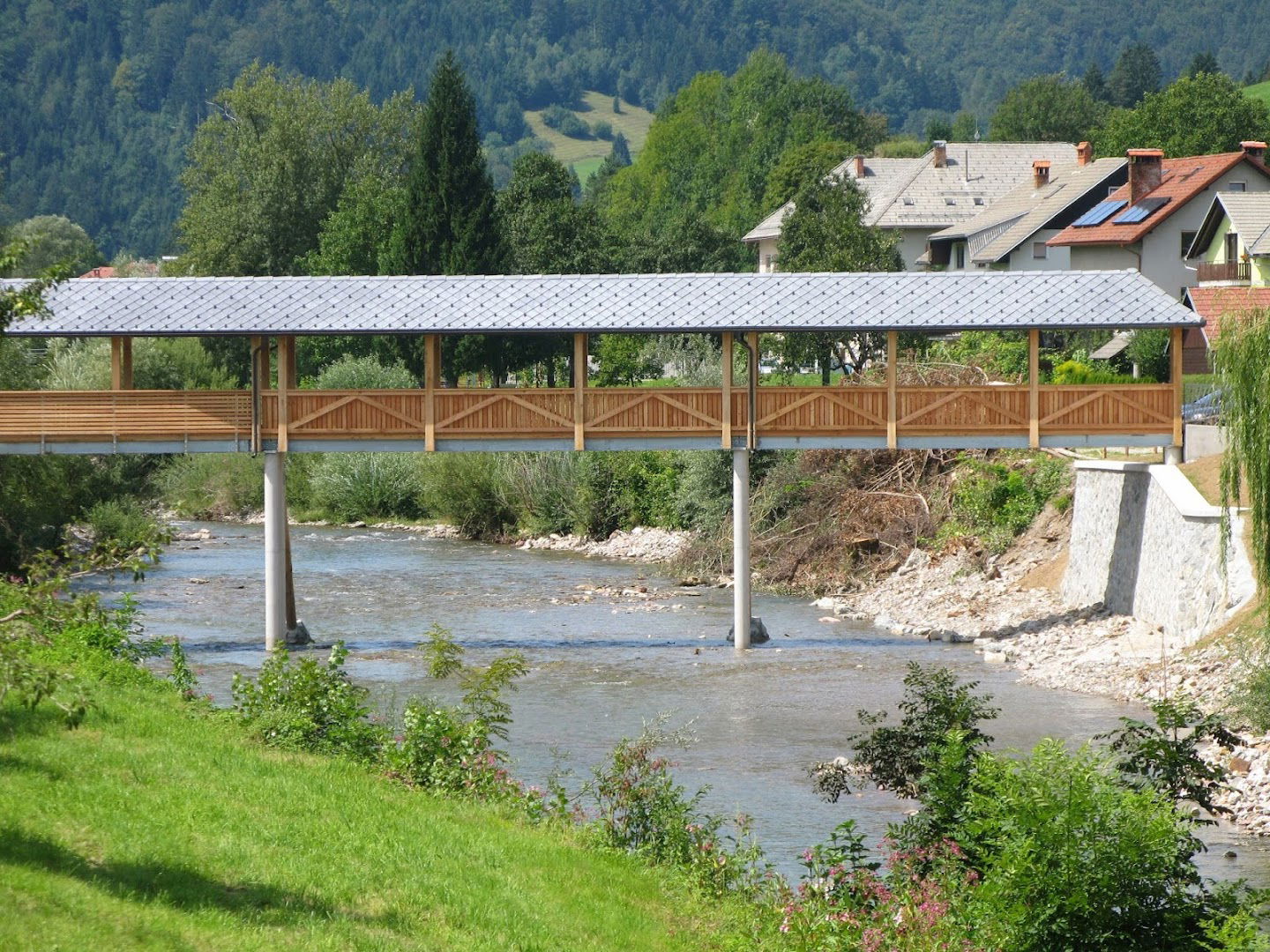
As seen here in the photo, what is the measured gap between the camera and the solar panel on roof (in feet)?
190

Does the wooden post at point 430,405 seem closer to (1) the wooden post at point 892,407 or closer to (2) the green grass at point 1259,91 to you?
(1) the wooden post at point 892,407

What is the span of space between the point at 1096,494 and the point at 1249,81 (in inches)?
5150

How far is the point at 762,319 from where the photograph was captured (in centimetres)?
2548

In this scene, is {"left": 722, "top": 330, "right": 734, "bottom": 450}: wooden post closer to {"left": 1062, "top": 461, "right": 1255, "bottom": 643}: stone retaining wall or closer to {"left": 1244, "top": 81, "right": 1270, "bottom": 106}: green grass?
{"left": 1062, "top": 461, "right": 1255, "bottom": 643}: stone retaining wall

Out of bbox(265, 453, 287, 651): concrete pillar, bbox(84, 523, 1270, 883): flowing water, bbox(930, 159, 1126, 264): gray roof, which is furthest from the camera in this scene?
bbox(930, 159, 1126, 264): gray roof

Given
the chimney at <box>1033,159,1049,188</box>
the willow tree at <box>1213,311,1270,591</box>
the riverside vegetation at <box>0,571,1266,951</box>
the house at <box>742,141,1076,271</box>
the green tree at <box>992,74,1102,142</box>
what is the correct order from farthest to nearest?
the green tree at <box>992,74,1102,142</box>
the house at <box>742,141,1076,271</box>
the chimney at <box>1033,159,1049,188</box>
the willow tree at <box>1213,311,1270,591</box>
the riverside vegetation at <box>0,571,1266,951</box>

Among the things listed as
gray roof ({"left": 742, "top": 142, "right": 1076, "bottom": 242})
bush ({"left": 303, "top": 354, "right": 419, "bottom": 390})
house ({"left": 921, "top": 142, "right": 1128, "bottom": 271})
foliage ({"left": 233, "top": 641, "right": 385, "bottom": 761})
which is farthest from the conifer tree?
foliage ({"left": 233, "top": 641, "right": 385, "bottom": 761})

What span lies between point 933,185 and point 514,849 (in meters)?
72.2

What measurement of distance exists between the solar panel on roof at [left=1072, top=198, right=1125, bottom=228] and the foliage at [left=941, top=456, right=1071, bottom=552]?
87.9 feet

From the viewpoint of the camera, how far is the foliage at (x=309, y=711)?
49.0ft

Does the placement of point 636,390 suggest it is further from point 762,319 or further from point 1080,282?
point 1080,282

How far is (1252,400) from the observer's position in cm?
1784

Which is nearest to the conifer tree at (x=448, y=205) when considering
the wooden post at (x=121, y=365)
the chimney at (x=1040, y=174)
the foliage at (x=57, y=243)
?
the chimney at (x=1040, y=174)

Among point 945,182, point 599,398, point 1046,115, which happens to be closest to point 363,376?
point 599,398
